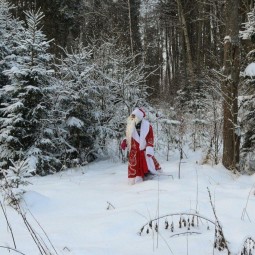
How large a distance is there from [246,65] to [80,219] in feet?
Answer: 19.0

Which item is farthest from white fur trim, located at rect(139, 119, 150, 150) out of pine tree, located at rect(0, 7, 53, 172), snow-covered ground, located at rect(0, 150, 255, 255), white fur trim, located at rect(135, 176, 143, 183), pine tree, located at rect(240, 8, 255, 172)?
pine tree, located at rect(0, 7, 53, 172)

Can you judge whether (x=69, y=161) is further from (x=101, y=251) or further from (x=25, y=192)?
(x=101, y=251)

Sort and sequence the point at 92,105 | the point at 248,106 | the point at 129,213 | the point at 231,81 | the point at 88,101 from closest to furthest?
the point at 129,213, the point at 231,81, the point at 248,106, the point at 88,101, the point at 92,105

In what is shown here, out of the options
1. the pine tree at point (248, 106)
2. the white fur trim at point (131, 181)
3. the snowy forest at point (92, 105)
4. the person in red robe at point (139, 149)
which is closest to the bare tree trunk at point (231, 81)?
the snowy forest at point (92, 105)

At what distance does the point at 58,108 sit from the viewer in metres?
10.3

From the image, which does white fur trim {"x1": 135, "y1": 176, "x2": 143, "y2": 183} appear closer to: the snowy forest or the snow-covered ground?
the snow-covered ground

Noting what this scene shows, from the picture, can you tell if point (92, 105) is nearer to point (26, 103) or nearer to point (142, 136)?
point (26, 103)

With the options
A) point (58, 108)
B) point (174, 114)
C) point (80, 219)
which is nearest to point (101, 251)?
point (80, 219)

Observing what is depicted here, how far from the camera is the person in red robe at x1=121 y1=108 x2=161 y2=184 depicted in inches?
305

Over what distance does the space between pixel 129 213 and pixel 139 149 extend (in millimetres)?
3199

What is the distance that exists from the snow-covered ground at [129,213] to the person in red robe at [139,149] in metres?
0.33

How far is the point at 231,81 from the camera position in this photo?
27.0ft

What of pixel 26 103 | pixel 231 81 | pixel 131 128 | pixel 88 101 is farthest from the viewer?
pixel 88 101

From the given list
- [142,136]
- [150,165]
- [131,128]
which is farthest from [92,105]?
[150,165]
